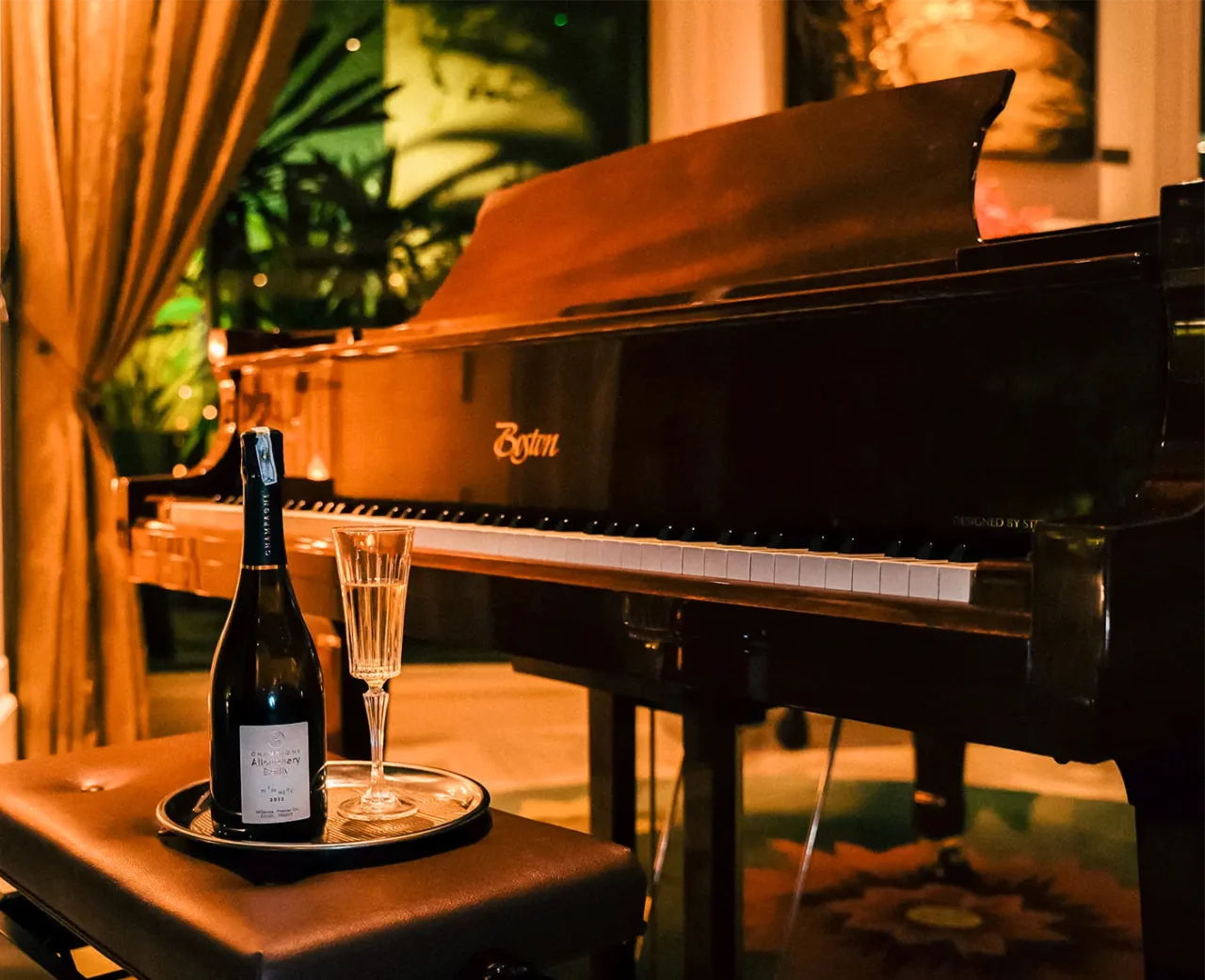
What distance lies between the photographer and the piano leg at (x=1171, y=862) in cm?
109

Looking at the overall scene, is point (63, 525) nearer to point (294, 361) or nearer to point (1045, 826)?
point (294, 361)

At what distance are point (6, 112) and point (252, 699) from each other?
8.01 ft

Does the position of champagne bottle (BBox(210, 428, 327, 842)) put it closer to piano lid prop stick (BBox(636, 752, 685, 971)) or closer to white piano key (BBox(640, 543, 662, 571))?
white piano key (BBox(640, 543, 662, 571))

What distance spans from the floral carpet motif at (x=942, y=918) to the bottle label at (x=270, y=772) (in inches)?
42.6

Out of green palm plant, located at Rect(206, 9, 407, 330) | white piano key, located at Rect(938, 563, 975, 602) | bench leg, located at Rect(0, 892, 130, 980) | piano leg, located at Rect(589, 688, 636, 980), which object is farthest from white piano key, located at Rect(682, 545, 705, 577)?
green palm plant, located at Rect(206, 9, 407, 330)

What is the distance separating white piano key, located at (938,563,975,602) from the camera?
110 cm

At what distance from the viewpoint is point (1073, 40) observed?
12.0ft

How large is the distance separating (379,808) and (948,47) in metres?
3.26

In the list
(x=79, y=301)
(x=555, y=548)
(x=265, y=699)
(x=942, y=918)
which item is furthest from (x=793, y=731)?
(x=79, y=301)

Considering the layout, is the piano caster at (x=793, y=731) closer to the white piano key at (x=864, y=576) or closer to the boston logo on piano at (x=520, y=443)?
Result: the boston logo on piano at (x=520, y=443)

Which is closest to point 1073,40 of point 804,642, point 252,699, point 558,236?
point 558,236

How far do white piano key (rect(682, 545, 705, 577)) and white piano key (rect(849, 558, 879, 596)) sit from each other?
0.70ft

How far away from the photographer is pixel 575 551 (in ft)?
5.03

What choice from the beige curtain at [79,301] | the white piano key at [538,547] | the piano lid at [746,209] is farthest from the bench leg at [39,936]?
the beige curtain at [79,301]
